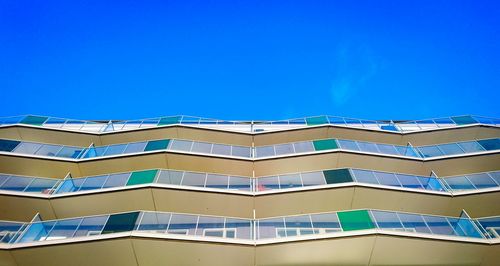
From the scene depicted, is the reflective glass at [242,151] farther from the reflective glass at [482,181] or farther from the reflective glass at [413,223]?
the reflective glass at [482,181]

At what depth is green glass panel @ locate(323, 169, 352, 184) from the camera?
→ 17.6 metres

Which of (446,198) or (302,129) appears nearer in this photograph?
(446,198)

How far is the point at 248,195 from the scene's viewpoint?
56.2 ft

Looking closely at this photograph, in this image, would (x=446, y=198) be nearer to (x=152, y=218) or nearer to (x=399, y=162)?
(x=399, y=162)

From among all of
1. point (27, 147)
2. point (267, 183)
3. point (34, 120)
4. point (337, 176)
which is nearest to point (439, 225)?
point (337, 176)

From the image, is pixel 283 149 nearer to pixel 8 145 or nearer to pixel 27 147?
pixel 27 147

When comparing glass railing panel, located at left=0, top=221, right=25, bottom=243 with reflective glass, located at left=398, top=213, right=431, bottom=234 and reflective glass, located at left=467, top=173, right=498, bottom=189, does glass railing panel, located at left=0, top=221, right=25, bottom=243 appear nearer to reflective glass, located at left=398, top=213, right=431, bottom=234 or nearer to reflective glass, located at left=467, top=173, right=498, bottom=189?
reflective glass, located at left=398, top=213, right=431, bottom=234

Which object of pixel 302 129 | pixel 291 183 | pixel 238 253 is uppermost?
pixel 302 129

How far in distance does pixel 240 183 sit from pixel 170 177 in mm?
3205

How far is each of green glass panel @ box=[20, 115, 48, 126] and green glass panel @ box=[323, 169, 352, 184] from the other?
1727cm

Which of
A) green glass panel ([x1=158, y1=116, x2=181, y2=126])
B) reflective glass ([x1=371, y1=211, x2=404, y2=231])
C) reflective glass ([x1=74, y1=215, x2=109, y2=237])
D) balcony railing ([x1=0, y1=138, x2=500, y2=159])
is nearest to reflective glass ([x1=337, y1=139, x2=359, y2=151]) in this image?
balcony railing ([x1=0, y1=138, x2=500, y2=159])

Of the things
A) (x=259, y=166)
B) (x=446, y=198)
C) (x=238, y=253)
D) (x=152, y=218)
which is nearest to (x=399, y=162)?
(x=446, y=198)

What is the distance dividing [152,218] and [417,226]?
9706 millimetres

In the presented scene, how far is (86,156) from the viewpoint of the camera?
20938mm
